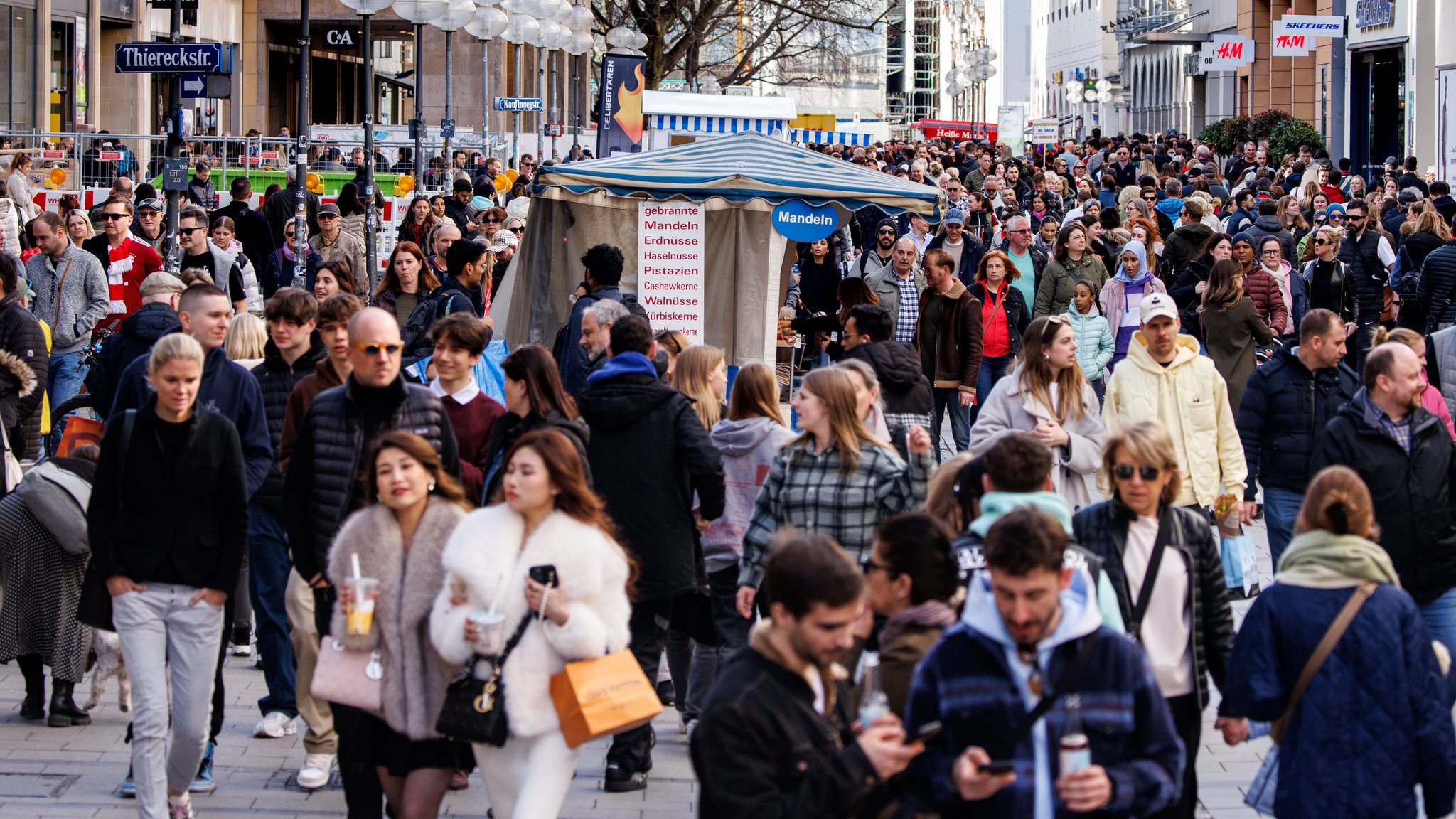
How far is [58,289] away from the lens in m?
12.8

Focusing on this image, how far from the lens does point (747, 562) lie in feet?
20.7

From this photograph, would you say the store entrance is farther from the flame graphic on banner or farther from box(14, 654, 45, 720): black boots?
box(14, 654, 45, 720): black boots

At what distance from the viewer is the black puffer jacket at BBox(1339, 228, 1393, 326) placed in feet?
51.0

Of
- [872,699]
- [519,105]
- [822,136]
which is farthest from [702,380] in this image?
[822,136]

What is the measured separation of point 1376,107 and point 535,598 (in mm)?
41291

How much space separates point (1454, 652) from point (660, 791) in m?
2.90

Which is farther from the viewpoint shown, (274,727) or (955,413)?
(955,413)

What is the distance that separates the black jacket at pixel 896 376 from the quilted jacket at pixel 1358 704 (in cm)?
445

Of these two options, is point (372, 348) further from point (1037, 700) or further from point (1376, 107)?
point (1376, 107)

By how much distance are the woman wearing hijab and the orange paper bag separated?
8790 mm

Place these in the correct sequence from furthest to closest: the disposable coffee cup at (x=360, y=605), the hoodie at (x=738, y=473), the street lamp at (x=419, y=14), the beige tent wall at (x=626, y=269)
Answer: the street lamp at (x=419, y=14), the beige tent wall at (x=626, y=269), the hoodie at (x=738, y=473), the disposable coffee cup at (x=360, y=605)

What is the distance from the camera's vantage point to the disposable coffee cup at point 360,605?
518 centimetres

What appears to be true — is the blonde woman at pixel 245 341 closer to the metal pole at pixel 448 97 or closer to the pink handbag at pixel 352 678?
the pink handbag at pixel 352 678

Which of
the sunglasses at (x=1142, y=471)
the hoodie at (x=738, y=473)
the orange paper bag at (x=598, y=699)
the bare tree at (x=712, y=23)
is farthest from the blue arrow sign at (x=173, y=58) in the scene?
the bare tree at (x=712, y=23)
